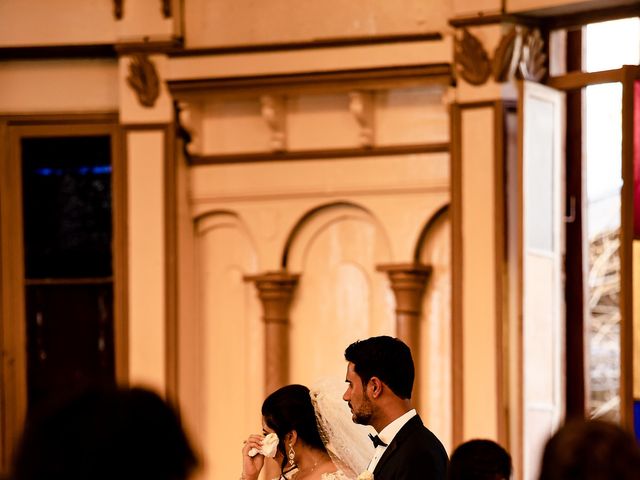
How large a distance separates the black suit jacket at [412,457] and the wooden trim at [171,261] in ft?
9.50

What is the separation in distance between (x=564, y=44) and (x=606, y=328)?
5.95 ft

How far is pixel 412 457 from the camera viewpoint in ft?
11.9

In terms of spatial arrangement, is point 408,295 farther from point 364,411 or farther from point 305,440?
point 364,411

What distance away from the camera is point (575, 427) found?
1.73m

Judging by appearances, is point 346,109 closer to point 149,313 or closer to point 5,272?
point 149,313

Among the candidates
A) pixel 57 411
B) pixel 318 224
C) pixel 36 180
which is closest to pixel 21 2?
pixel 36 180

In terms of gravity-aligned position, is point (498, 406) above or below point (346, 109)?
below

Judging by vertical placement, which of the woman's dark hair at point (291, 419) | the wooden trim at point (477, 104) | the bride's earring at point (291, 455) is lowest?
the bride's earring at point (291, 455)

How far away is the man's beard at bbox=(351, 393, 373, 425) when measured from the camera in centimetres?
379

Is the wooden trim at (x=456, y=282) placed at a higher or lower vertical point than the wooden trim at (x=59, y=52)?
lower

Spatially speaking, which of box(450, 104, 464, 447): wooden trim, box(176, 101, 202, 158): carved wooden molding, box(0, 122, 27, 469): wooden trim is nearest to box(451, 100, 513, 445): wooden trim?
box(450, 104, 464, 447): wooden trim

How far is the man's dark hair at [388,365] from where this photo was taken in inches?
150

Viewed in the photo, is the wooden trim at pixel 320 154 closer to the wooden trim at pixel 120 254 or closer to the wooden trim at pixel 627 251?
the wooden trim at pixel 120 254

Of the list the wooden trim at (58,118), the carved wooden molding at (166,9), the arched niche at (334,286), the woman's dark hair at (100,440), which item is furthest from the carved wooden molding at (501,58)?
the woman's dark hair at (100,440)
